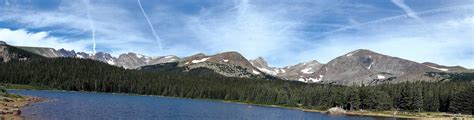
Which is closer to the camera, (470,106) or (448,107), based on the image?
(470,106)

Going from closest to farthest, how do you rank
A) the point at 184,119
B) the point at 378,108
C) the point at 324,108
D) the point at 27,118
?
the point at 27,118 → the point at 184,119 → the point at 378,108 → the point at 324,108

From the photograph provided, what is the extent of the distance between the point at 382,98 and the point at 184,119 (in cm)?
10549

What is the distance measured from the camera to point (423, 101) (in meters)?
185

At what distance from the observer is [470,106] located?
16400cm

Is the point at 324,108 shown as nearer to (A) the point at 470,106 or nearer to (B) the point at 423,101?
(B) the point at 423,101

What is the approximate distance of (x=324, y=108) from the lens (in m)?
191

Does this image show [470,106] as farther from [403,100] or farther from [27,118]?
[27,118]

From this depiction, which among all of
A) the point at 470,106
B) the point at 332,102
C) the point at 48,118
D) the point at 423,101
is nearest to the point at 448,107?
the point at 423,101

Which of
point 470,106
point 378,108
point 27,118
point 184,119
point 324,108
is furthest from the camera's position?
point 324,108

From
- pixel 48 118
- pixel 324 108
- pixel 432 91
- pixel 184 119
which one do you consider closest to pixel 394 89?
pixel 432 91

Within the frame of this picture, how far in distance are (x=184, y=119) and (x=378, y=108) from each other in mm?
101864

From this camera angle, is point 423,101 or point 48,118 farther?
point 423,101

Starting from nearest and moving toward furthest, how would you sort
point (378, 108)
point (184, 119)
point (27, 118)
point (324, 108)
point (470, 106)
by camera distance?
1. point (27, 118)
2. point (184, 119)
3. point (470, 106)
4. point (378, 108)
5. point (324, 108)

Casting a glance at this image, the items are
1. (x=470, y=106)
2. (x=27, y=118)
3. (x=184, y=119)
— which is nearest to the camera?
(x=27, y=118)
